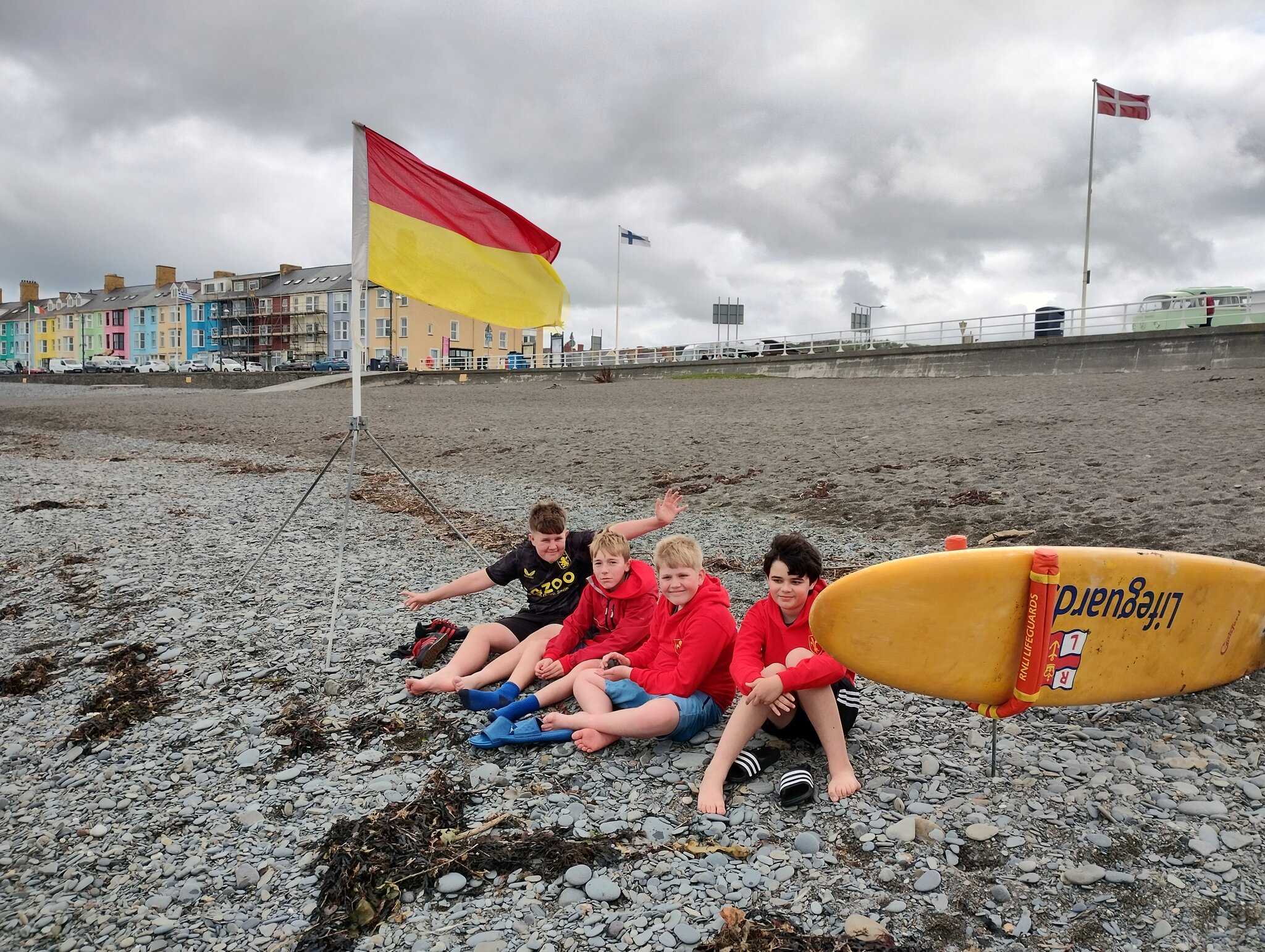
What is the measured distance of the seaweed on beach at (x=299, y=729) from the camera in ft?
15.0

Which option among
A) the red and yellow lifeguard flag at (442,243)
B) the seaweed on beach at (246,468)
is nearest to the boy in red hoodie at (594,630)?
the red and yellow lifeguard flag at (442,243)

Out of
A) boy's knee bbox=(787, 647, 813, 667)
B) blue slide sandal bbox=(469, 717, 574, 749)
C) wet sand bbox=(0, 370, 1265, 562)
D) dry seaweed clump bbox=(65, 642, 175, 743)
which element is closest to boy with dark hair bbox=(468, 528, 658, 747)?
blue slide sandal bbox=(469, 717, 574, 749)

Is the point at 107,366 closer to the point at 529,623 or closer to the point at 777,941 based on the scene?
the point at 529,623

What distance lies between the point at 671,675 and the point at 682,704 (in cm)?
16

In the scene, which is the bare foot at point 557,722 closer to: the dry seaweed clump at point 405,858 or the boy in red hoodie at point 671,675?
the boy in red hoodie at point 671,675

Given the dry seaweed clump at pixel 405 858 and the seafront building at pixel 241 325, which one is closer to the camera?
the dry seaweed clump at pixel 405 858

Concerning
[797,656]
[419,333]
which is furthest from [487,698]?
[419,333]

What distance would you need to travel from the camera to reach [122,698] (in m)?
5.24

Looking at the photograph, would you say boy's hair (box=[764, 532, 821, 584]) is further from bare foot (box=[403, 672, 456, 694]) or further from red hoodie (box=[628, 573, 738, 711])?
bare foot (box=[403, 672, 456, 694])

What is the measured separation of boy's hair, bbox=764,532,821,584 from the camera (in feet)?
13.3

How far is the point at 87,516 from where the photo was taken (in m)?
10.7

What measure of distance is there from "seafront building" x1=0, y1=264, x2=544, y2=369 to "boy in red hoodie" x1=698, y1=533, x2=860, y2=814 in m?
72.9

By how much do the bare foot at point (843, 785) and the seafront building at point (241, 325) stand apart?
73.4m

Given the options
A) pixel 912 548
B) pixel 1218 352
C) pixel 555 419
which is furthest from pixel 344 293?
pixel 912 548
